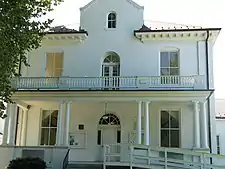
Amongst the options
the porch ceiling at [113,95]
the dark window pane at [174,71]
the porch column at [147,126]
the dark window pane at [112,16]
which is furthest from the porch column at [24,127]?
the dark window pane at [174,71]

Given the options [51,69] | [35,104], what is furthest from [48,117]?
[51,69]

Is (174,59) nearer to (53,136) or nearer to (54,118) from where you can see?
(54,118)

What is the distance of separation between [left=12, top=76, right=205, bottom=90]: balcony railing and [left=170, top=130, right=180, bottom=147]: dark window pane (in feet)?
9.18

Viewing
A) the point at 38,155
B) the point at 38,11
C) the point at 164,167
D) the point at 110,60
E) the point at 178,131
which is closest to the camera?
the point at 38,11

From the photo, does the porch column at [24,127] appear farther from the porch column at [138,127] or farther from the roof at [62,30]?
the porch column at [138,127]

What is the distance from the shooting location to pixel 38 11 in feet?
47.9

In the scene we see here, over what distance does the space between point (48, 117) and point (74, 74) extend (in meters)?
3.17

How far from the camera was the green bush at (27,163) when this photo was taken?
1878cm

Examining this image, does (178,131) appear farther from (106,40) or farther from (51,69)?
(51,69)

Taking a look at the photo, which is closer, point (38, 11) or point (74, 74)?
point (38, 11)

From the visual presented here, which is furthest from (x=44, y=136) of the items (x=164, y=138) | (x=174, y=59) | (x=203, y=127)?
(x=203, y=127)

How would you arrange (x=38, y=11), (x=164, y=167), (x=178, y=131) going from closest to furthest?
(x=38, y=11)
(x=164, y=167)
(x=178, y=131)

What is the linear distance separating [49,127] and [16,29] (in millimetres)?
10748

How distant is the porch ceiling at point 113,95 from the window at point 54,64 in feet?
8.84
